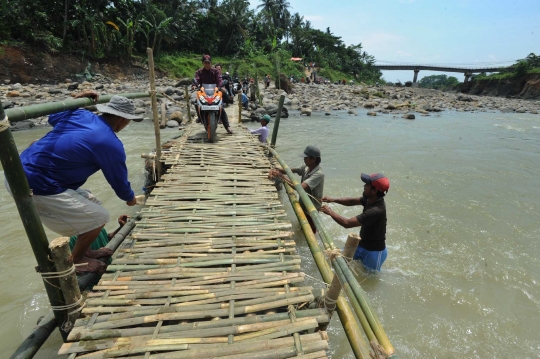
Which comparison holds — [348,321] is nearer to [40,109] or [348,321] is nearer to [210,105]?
[40,109]

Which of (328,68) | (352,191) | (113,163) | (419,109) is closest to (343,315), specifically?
(113,163)

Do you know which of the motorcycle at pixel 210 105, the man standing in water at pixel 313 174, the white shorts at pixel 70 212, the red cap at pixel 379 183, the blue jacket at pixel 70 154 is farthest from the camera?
the motorcycle at pixel 210 105

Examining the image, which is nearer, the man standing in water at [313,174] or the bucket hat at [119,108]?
the bucket hat at [119,108]

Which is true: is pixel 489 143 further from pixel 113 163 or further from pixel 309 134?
pixel 113 163

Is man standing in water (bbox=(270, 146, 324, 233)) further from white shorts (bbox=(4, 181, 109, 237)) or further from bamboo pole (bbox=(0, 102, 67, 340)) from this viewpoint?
bamboo pole (bbox=(0, 102, 67, 340))

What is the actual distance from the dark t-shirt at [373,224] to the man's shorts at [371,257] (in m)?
0.06

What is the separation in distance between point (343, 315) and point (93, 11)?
81.4 feet

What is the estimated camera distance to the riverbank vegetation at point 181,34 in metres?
Result: 18.5

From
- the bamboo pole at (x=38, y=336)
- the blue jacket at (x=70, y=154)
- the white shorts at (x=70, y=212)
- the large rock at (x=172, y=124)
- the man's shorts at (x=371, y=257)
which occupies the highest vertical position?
the blue jacket at (x=70, y=154)

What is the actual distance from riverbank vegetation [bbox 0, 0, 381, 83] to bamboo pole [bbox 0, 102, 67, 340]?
1830cm

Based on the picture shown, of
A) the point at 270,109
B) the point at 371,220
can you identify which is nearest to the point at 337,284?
the point at 371,220

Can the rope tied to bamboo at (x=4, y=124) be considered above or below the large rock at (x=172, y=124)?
above

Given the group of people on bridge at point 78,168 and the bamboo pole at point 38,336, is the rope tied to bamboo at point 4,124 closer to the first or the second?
the group of people on bridge at point 78,168

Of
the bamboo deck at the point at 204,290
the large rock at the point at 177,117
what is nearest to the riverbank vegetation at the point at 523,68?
the large rock at the point at 177,117
